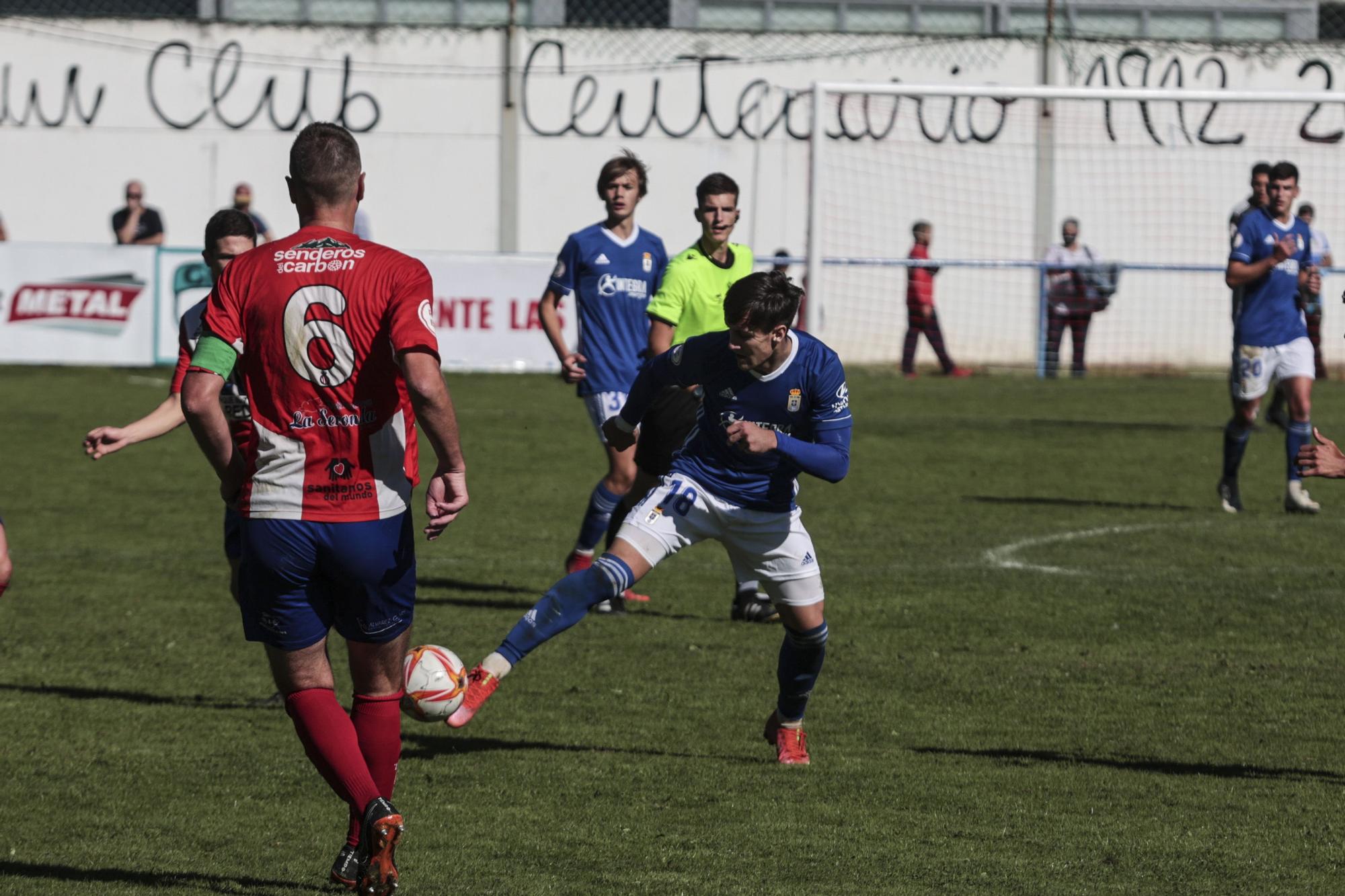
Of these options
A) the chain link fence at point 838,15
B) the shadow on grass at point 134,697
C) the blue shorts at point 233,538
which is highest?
the chain link fence at point 838,15

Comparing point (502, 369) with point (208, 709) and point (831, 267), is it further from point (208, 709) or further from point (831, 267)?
point (208, 709)

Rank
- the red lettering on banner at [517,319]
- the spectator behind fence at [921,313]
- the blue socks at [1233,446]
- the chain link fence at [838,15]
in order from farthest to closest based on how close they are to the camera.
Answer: the chain link fence at [838,15]
the spectator behind fence at [921,313]
the red lettering on banner at [517,319]
the blue socks at [1233,446]

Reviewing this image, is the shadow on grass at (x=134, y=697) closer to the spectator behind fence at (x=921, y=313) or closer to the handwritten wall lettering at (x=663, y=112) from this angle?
the spectator behind fence at (x=921, y=313)

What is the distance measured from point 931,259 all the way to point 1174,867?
72.4 ft

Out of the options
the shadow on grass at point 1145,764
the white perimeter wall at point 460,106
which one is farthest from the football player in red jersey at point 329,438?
the white perimeter wall at point 460,106

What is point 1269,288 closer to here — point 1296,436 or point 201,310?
point 1296,436

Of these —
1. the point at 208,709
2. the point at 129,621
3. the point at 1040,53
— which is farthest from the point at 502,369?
the point at 208,709

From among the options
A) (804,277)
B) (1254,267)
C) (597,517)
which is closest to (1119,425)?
(804,277)

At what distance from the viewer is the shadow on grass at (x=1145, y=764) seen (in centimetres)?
651

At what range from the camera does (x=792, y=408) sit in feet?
21.3

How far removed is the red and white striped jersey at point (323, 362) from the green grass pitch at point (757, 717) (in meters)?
1.17

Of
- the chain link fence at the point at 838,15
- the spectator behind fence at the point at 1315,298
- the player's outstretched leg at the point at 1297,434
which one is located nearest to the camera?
the player's outstretched leg at the point at 1297,434

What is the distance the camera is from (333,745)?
197 inches

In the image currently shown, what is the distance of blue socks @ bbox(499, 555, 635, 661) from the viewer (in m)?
6.60
